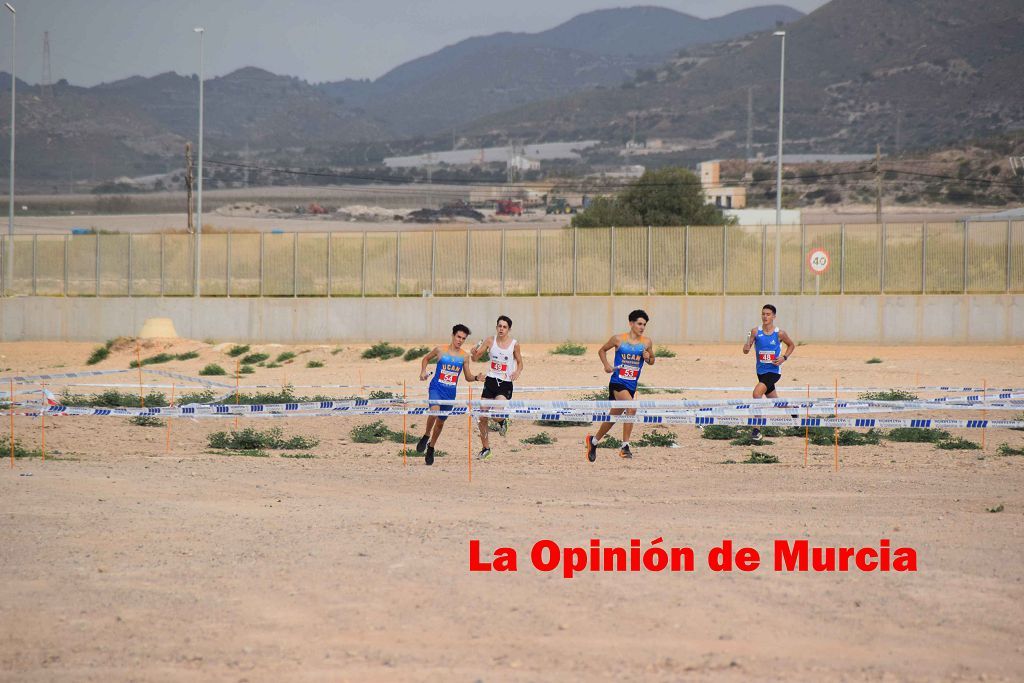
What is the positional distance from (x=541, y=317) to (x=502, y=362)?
24946mm

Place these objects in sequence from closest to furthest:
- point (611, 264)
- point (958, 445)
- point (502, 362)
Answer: point (502, 362) → point (958, 445) → point (611, 264)

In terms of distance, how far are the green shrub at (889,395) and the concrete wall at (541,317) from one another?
49.8ft

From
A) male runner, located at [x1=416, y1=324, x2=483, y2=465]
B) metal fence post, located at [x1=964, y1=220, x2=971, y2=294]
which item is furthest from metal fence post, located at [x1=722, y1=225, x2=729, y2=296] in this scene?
male runner, located at [x1=416, y1=324, x2=483, y2=465]

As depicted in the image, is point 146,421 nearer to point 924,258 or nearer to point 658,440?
point 658,440

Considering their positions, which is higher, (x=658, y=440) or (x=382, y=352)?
A: (x=382, y=352)

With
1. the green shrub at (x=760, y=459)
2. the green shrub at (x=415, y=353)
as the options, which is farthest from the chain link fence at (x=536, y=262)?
the green shrub at (x=760, y=459)

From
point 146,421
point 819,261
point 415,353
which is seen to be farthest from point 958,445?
point 819,261

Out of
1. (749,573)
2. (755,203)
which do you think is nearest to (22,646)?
(749,573)

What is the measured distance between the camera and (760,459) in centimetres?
1695

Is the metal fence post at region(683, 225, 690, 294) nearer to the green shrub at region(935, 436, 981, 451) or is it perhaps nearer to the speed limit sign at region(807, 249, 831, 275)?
the speed limit sign at region(807, 249, 831, 275)

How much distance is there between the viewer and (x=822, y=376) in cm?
3030

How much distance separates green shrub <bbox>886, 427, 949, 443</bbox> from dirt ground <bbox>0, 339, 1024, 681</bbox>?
1233 mm

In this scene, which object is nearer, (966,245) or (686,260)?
(966,245)

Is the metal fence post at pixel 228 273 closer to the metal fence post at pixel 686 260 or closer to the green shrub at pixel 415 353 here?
the green shrub at pixel 415 353
